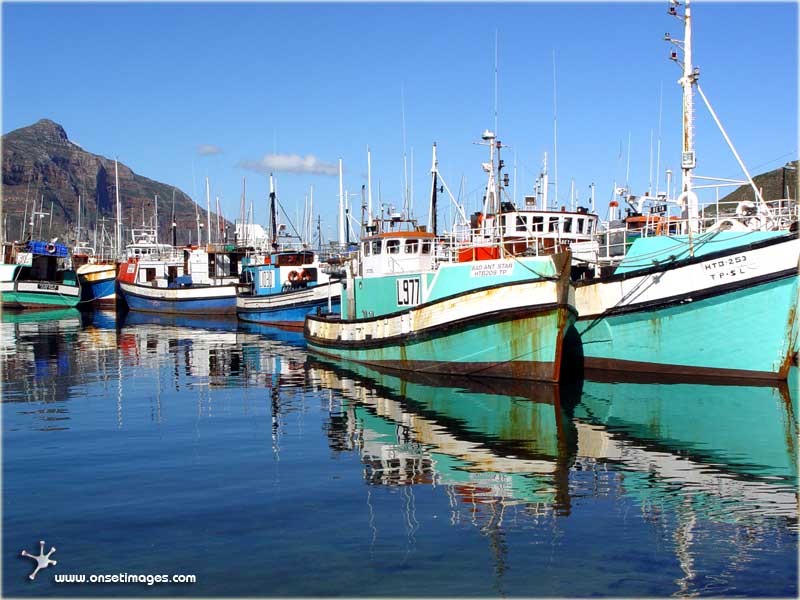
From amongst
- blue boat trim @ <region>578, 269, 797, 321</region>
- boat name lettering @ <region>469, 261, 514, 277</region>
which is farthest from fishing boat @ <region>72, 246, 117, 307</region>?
blue boat trim @ <region>578, 269, 797, 321</region>

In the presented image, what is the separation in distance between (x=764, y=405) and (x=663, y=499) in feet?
27.9

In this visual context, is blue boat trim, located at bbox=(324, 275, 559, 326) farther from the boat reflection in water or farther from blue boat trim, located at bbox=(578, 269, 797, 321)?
blue boat trim, located at bbox=(578, 269, 797, 321)

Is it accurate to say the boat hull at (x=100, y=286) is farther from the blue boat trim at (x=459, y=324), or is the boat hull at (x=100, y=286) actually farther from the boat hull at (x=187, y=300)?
the blue boat trim at (x=459, y=324)

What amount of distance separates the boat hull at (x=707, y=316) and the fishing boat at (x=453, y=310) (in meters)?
3.04

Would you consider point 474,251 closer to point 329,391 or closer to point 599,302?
point 599,302

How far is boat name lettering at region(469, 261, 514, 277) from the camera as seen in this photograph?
21.5 m

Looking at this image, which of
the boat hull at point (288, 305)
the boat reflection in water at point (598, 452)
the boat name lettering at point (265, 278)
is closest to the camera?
the boat reflection in water at point (598, 452)

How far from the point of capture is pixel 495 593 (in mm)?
7703

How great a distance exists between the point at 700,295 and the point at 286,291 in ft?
96.1

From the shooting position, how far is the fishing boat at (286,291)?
44.2 m

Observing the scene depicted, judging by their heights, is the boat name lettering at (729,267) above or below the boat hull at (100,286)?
below

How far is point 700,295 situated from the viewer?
20812 millimetres

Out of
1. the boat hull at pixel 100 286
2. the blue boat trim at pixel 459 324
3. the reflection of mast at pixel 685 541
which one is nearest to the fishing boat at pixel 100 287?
the boat hull at pixel 100 286

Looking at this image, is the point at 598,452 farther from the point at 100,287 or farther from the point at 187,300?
the point at 100,287
